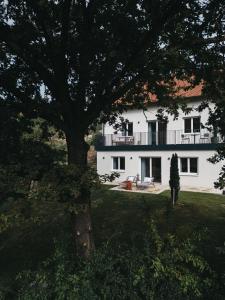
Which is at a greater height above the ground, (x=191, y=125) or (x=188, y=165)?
(x=191, y=125)

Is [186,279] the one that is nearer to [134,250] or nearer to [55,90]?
[134,250]

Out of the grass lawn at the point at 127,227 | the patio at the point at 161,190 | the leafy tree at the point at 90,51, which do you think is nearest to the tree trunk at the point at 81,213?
the leafy tree at the point at 90,51

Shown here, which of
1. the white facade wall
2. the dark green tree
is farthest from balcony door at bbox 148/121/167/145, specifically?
the dark green tree

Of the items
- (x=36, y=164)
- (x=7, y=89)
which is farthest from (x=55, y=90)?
(x=36, y=164)

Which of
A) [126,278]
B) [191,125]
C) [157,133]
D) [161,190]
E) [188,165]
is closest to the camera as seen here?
[126,278]

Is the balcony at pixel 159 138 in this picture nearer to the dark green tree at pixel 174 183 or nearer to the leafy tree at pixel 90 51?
the dark green tree at pixel 174 183

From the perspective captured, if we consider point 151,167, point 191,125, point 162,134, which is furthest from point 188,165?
point 162,134

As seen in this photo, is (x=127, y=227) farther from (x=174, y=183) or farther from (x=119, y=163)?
(x=119, y=163)
